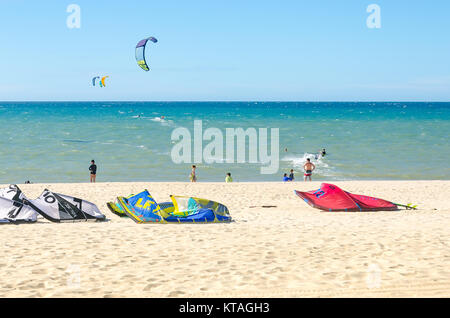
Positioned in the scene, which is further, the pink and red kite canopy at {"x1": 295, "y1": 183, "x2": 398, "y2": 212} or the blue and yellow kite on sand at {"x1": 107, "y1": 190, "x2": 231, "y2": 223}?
the pink and red kite canopy at {"x1": 295, "y1": 183, "x2": 398, "y2": 212}

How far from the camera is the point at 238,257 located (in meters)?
8.17

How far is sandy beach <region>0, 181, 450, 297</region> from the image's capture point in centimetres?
654

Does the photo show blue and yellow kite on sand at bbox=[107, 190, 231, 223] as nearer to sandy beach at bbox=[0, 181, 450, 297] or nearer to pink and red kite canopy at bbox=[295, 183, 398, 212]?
sandy beach at bbox=[0, 181, 450, 297]

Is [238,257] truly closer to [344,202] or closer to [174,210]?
[174,210]

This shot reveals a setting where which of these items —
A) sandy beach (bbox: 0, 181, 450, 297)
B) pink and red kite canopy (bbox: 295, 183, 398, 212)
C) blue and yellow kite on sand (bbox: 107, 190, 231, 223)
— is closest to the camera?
sandy beach (bbox: 0, 181, 450, 297)

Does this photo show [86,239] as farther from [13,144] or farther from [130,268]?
[13,144]

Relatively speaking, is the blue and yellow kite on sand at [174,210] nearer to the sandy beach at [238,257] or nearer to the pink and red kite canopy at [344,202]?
the sandy beach at [238,257]

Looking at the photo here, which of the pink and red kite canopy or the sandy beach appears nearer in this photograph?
the sandy beach

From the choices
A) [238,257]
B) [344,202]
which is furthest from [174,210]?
[344,202]

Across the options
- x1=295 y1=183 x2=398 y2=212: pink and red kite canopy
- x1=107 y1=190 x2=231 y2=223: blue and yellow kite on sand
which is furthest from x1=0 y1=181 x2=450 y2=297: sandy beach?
x1=295 y1=183 x2=398 y2=212: pink and red kite canopy

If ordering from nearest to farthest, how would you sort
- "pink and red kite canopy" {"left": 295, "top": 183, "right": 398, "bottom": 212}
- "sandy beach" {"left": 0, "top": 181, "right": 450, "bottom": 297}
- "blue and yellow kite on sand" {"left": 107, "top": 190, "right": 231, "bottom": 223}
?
"sandy beach" {"left": 0, "top": 181, "right": 450, "bottom": 297}, "blue and yellow kite on sand" {"left": 107, "top": 190, "right": 231, "bottom": 223}, "pink and red kite canopy" {"left": 295, "top": 183, "right": 398, "bottom": 212}

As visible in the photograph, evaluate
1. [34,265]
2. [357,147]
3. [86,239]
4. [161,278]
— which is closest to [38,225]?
[86,239]
